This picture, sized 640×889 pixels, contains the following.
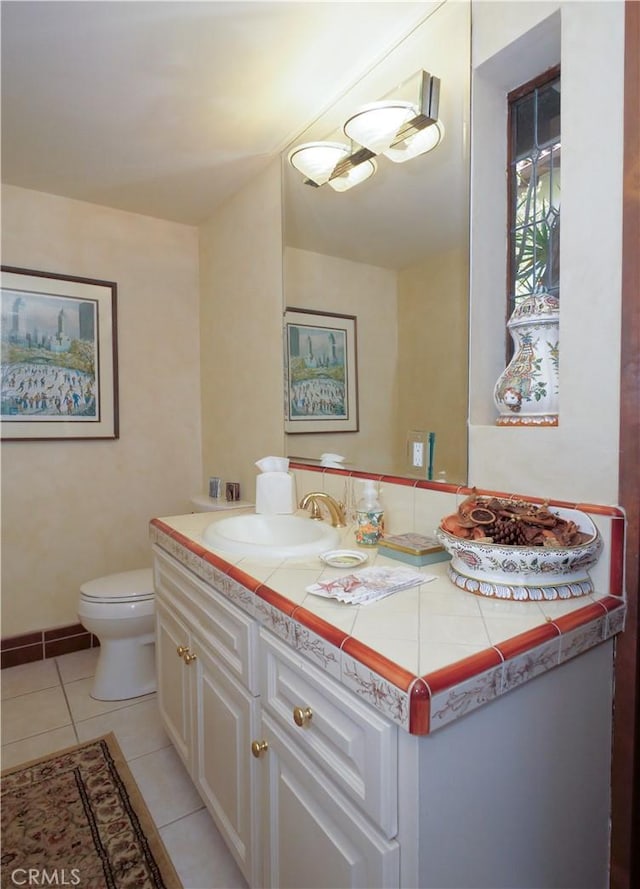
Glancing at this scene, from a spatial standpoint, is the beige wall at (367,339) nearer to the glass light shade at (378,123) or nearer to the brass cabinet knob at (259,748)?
the glass light shade at (378,123)

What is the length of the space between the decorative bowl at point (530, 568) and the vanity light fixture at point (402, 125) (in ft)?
3.65

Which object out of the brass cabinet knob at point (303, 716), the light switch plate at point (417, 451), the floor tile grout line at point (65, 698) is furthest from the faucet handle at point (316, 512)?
the floor tile grout line at point (65, 698)

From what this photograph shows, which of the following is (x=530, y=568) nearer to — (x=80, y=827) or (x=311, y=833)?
(x=311, y=833)

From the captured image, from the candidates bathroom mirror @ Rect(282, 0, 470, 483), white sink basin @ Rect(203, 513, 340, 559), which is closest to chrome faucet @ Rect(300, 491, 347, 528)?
white sink basin @ Rect(203, 513, 340, 559)

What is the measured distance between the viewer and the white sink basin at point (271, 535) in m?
1.25

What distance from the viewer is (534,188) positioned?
1.21m

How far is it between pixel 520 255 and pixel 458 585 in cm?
85

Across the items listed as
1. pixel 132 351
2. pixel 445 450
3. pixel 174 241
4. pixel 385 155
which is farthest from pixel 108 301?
pixel 445 450

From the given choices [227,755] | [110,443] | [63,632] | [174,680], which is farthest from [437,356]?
[63,632]

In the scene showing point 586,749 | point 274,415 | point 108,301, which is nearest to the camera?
point 586,749

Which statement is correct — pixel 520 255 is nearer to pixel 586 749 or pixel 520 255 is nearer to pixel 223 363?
pixel 586 749

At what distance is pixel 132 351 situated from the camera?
2623 mm

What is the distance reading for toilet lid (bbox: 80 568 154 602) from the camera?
2.02 metres

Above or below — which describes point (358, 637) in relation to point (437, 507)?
below
